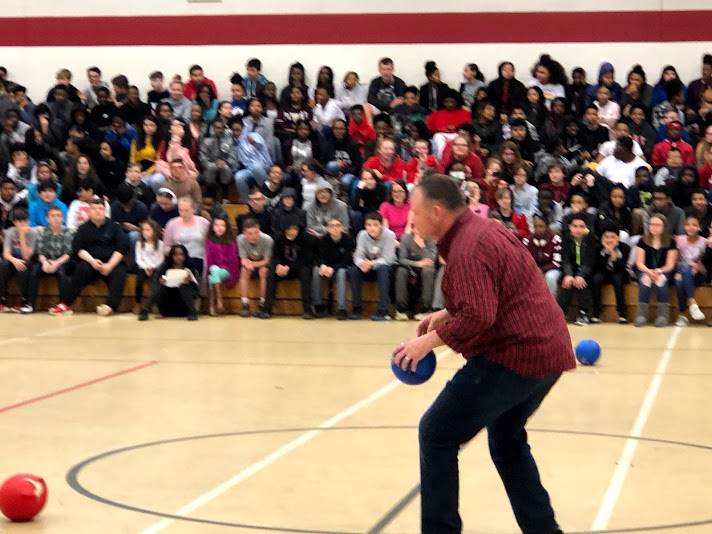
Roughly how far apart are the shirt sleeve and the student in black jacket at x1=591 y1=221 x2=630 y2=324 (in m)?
11.9

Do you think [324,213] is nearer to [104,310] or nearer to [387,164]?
[387,164]

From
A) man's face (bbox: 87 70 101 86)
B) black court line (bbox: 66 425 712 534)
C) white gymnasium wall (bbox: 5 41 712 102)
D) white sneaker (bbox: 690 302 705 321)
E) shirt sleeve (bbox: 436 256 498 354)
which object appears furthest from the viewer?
man's face (bbox: 87 70 101 86)

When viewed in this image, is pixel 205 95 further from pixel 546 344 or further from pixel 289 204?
pixel 546 344

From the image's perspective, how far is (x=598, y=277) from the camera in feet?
56.5

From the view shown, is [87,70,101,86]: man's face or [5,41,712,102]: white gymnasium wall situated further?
[87,70,101,86]: man's face

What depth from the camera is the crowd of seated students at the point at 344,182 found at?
17.5 meters

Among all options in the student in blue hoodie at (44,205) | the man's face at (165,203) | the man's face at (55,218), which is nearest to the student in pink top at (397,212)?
the man's face at (165,203)

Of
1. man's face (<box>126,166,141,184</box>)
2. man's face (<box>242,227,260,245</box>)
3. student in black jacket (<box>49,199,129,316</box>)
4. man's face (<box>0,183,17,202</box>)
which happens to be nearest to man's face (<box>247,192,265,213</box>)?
man's face (<box>242,227,260,245</box>)

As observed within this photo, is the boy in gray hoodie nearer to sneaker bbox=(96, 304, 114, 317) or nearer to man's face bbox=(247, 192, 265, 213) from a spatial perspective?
man's face bbox=(247, 192, 265, 213)

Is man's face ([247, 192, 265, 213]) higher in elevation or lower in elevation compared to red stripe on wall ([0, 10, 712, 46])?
lower

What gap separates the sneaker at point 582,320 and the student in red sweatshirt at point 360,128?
5.39 m

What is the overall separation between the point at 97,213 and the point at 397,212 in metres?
4.35

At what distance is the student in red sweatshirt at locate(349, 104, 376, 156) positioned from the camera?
20859 millimetres

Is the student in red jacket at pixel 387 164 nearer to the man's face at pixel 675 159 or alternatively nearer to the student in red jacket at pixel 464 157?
the student in red jacket at pixel 464 157
